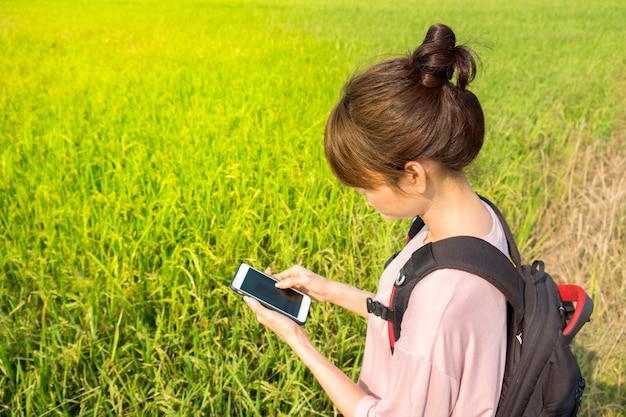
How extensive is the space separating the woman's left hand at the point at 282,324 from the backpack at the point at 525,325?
0.19 meters

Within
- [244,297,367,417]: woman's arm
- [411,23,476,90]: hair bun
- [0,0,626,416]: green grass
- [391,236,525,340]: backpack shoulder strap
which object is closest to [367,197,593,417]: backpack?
[391,236,525,340]: backpack shoulder strap

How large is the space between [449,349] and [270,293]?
48 centimetres

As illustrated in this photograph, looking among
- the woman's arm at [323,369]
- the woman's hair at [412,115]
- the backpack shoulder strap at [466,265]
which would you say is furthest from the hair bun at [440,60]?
the woman's arm at [323,369]

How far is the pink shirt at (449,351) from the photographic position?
86 cm

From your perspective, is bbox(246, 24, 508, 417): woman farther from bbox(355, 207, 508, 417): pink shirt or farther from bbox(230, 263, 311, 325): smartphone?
bbox(230, 263, 311, 325): smartphone

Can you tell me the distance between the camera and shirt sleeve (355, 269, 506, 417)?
0.86 m

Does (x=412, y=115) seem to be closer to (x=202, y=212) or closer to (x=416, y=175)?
(x=416, y=175)

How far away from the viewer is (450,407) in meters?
0.90

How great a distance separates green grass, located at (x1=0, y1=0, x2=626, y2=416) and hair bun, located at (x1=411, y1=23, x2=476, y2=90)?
0.17m

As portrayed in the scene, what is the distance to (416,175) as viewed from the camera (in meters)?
0.97

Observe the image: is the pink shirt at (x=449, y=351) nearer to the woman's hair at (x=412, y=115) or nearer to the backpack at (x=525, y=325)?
the backpack at (x=525, y=325)

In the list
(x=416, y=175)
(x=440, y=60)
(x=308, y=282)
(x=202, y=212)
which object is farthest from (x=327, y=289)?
(x=202, y=212)

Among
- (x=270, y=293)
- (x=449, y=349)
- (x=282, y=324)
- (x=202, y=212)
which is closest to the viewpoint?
(x=449, y=349)

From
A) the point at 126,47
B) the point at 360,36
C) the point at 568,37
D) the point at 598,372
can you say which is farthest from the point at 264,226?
the point at 568,37
